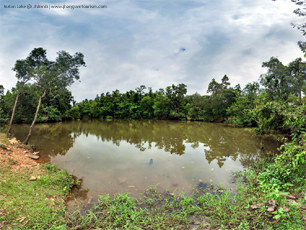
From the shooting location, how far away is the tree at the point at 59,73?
885cm

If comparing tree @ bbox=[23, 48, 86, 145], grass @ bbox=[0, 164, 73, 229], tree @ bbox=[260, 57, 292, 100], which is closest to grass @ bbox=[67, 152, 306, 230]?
grass @ bbox=[0, 164, 73, 229]

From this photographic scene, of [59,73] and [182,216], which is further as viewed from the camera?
[59,73]

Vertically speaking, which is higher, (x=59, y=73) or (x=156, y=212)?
(x=59, y=73)

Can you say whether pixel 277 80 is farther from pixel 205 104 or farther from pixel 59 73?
pixel 59 73

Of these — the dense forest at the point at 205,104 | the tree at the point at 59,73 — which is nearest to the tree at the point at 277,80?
the dense forest at the point at 205,104

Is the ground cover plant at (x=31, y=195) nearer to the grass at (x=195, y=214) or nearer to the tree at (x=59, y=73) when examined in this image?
the grass at (x=195, y=214)

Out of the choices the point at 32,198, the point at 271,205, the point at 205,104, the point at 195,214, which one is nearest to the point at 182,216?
the point at 195,214

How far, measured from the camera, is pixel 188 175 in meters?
5.25

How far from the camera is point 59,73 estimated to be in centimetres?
953

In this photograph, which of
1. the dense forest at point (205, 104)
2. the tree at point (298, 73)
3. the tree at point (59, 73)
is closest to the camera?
the dense forest at point (205, 104)

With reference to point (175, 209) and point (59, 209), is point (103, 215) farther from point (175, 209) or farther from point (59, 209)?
point (175, 209)

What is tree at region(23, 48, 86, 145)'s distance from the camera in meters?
8.85

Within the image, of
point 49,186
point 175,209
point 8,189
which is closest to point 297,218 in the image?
point 175,209

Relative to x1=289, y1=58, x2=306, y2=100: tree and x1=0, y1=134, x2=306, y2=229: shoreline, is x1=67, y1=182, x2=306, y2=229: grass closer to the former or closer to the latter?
x1=0, y1=134, x2=306, y2=229: shoreline
